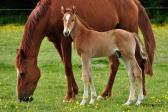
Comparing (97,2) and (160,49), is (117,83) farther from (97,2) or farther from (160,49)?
(160,49)

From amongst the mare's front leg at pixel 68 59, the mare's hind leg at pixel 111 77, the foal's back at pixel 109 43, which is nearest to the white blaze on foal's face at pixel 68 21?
the foal's back at pixel 109 43

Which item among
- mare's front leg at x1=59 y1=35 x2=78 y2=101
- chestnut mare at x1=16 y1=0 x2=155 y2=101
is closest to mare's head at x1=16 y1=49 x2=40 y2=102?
chestnut mare at x1=16 y1=0 x2=155 y2=101

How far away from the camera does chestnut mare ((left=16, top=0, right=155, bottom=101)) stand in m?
9.42

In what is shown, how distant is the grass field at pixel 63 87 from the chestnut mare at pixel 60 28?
39cm

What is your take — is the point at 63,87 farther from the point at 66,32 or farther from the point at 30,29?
the point at 66,32

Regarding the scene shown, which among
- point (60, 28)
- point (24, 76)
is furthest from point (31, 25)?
point (24, 76)

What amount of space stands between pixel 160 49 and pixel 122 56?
13.2 m

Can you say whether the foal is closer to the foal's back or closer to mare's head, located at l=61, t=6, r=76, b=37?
the foal's back

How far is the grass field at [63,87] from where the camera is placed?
8586 millimetres

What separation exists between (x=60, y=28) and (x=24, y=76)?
3.74 ft

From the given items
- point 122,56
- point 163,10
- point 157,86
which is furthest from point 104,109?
point 163,10

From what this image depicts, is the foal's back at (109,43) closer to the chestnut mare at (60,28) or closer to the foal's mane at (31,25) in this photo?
the chestnut mare at (60,28)

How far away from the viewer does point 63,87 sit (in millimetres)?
12570

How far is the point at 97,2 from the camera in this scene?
34.7 ft
